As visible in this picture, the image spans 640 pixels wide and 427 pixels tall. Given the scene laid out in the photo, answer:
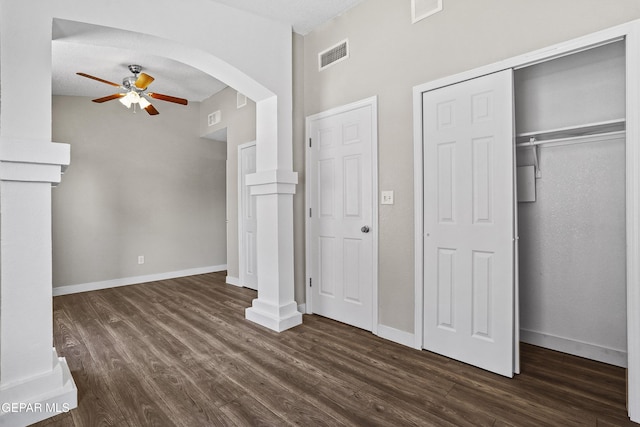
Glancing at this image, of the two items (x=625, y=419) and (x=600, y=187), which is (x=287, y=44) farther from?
(x=625, y=419)

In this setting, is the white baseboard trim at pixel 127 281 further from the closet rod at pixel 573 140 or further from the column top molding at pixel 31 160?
the closet rod at pixel 573 140

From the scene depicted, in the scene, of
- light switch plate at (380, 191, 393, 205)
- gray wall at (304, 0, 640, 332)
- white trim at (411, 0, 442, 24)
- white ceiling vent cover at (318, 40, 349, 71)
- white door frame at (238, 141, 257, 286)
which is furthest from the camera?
white door frame at (238, 141, 257, 286)

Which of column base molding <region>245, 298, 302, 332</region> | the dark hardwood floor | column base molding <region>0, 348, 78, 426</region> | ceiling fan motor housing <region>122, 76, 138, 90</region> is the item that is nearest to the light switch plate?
the dark hardwood floor

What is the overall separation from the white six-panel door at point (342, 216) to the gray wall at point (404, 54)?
5.9 inches

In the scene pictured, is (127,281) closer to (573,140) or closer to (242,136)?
(242,136)

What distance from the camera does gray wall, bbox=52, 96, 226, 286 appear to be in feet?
15.3

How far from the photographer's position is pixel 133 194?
517 centimetres

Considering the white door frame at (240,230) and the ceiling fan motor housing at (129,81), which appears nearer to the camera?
the ceiling fan motor housing at (129,81)

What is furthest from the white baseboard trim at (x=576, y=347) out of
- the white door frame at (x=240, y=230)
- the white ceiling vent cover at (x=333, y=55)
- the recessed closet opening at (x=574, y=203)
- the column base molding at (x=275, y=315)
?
the white door frame at (x=240, y=230)

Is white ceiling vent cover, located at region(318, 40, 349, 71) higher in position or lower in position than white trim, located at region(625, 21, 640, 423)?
higher

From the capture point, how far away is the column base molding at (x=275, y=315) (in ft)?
10.1

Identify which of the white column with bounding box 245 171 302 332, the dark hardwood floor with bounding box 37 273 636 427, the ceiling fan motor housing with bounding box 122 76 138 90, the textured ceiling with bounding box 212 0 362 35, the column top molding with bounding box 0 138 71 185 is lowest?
the dark hardwood floor with bounding box 37 273 636 427

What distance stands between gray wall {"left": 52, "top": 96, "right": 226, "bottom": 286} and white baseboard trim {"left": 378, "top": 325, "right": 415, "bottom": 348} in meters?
4.05

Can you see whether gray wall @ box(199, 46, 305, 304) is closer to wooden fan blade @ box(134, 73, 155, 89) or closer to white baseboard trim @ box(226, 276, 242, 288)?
white baseboard trim @ box(226, 276, 242, 288)
